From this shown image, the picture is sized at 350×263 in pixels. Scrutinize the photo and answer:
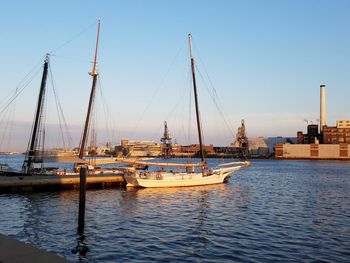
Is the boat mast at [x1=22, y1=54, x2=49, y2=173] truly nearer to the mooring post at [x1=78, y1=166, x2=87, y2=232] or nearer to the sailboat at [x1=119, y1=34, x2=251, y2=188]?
the sailboat at [x1=119, y1=34, x2=251, y2=188]

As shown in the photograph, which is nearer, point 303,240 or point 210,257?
point 210,257

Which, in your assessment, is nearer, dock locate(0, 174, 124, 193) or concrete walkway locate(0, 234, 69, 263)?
concrete walkway locate(0, 234, 69, 263)

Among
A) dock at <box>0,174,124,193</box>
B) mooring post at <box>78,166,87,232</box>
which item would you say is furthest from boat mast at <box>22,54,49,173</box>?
mooring post at <box>78,166,87,232</box>

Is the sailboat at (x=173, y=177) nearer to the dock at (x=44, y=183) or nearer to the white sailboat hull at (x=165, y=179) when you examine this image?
the white sailboat hull at (x=165, y=179)

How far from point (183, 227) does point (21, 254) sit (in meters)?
16.2

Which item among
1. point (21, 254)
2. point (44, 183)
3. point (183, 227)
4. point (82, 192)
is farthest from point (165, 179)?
point (21, 254)

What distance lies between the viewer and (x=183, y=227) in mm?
26719

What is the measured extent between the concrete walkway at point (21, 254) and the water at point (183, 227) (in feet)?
18.9

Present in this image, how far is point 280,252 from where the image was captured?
2000 cm

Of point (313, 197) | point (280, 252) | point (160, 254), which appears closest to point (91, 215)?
point (160, 254)

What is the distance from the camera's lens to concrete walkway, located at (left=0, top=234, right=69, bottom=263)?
11336 mm

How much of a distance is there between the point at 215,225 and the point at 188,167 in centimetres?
3439

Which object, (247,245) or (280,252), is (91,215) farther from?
(280,252)

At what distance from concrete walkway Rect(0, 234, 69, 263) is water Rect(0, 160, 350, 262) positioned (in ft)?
18.9
